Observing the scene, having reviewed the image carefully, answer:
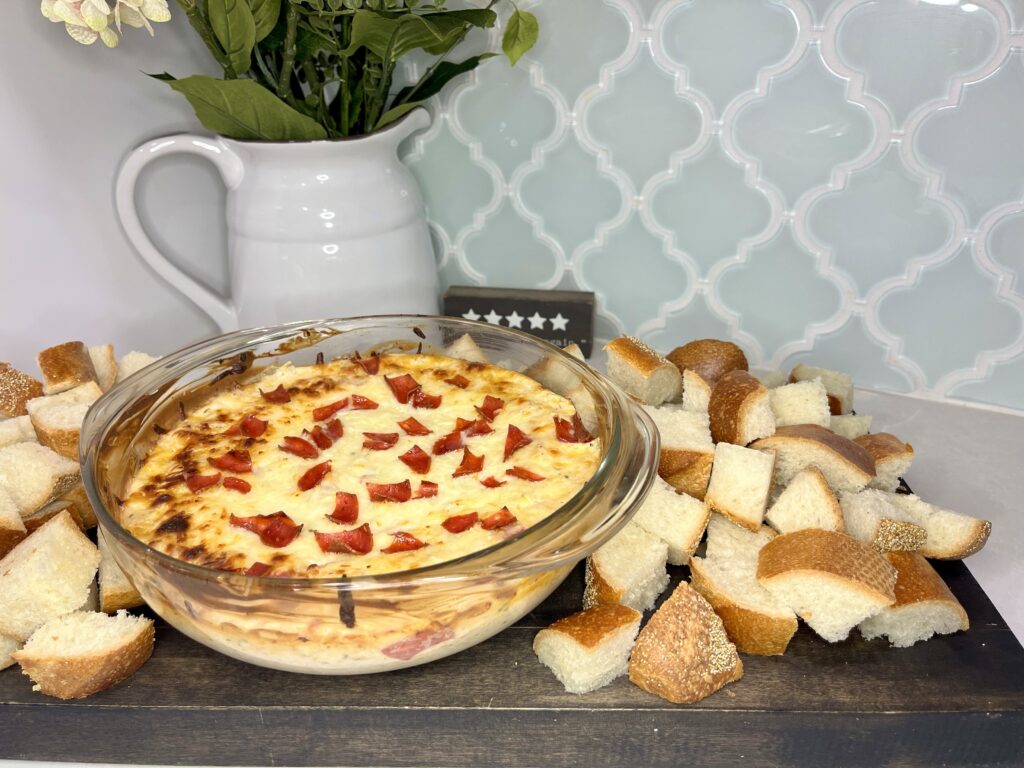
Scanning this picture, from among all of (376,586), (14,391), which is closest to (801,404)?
(376,586)

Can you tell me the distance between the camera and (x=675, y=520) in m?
1.06

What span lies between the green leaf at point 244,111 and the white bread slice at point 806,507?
0.89 meters

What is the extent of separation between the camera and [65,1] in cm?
111

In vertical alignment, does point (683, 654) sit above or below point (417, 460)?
below

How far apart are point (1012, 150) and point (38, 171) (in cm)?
152

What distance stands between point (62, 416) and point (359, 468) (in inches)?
17.4

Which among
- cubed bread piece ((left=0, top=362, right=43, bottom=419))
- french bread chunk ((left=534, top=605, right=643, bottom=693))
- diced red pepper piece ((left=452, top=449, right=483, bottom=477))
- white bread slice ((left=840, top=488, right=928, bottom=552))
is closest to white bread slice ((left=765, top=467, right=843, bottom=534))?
white bread slice ((left=840, top=488, right=928, bottom=552))

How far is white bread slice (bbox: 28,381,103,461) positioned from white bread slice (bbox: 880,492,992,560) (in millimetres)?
1084

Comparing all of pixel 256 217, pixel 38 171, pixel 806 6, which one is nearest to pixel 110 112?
pixel 38 171

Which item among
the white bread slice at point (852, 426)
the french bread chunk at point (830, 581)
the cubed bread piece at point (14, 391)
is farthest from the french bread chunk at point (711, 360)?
the cubed bread piece at point (14, 391)

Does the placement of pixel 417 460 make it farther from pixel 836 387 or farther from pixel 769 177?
pixel 769 177

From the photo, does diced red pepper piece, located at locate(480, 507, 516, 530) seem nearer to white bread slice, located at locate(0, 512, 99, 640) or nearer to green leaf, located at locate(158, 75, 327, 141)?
white bread slice, located at locate(0, 512, 99, 640)

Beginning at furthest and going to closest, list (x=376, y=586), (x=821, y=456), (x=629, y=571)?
(x=821, y=456)
(x=629, y=571)
(x=376, y=586)

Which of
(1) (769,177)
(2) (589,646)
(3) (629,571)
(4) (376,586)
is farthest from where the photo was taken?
(1) (769,177)
